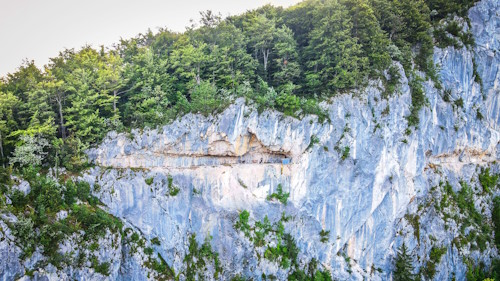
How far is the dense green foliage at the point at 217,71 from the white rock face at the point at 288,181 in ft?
4.54

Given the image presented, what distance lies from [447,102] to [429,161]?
5.61 meters

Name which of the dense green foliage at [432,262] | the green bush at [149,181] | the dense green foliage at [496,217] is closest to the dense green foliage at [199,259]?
the green bush at [149,181]

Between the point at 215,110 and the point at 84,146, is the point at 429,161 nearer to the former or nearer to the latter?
the point at 215,110

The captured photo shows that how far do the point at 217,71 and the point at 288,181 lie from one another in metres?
9.94

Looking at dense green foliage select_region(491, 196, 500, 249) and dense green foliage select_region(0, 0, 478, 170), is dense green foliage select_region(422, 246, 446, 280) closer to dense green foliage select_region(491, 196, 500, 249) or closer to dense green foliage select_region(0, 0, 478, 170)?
dense green foliage select_region(491, 196, 500, 249)

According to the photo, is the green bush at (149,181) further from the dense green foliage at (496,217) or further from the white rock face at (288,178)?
the dense green foliage at (496,217)

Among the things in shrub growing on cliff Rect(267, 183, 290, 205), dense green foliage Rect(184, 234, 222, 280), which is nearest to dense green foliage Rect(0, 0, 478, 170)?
shrub growing on cliff Rect(267, 183, 290, 205)

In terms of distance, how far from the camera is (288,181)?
973 inches

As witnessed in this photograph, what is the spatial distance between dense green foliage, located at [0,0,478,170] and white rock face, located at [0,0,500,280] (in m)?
1.38

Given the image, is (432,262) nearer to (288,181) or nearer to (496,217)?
(496,217)

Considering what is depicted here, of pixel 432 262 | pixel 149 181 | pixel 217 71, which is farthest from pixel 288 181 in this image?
pixel 432 262

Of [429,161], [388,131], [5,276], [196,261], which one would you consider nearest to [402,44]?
[388,131]

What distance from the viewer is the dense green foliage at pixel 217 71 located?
2181 cm

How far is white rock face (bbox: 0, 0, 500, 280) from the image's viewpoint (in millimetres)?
22219
